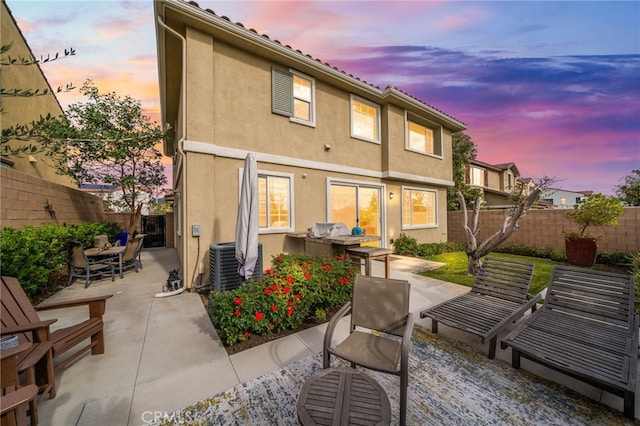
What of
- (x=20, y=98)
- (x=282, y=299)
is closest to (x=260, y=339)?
(x=282, y=299)

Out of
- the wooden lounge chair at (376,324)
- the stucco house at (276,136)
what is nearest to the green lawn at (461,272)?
the stucco house at (276,136)

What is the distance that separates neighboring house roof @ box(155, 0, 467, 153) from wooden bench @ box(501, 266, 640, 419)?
803 cm

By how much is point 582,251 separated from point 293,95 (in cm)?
1147

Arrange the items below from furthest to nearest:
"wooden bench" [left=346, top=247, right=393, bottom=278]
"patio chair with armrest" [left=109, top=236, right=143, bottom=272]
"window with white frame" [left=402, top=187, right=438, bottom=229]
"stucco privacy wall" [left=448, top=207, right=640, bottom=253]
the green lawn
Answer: "window with white frame" [left=402, top=187, right=438, bottom=229] < "stucco privacy wall" [left=448, top=207, right=640, bottom=253] < "patio chair with armrest" [left=109, top=236, right=143, bottom=272] < the green lawn < "wooden bench" [left=346, top=247, right=393, bottom=278]

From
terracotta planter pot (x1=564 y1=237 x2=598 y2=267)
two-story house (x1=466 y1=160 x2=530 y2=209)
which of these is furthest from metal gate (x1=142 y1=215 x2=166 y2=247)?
two-story house (x1=466 y1=160 x2=530 y2=209)

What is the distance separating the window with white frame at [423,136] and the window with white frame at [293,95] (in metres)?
5.12

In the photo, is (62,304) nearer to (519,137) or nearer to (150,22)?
(150,22)

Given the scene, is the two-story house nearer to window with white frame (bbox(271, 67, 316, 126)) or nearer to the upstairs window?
the upstairs window

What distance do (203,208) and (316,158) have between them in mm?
4013

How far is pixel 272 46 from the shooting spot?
6.94 meters

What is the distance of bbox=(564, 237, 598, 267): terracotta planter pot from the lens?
8.33m

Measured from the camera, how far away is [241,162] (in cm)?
686

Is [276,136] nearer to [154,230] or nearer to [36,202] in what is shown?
[36,202]

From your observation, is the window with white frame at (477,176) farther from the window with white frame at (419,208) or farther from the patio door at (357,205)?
the patio door at (357,205)
